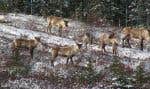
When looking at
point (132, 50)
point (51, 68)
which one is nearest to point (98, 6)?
point (132, 50)

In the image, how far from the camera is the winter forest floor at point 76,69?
31797 mm

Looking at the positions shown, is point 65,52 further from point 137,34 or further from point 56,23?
point 56,23

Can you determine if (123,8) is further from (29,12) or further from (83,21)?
(29,12)

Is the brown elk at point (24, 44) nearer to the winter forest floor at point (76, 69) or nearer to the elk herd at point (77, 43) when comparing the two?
the elk herd at point (77, 43)

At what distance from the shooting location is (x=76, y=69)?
111ft

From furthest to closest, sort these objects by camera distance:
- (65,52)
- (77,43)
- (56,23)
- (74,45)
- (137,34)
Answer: (56,23) → (137,34) → (77,43) → (74,45) → (65,52)

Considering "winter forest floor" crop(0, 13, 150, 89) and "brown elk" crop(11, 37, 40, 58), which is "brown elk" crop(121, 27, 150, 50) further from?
"brown elk" crop(11, 37, 40, 58)

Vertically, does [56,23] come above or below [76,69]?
above

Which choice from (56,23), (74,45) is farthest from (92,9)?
(74,45)

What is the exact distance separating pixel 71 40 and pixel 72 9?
42.2 ft

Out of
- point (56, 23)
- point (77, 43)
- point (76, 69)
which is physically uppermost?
point (56, 23)

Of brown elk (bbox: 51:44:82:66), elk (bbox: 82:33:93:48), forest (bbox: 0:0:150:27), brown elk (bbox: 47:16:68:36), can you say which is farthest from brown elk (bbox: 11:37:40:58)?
forest (bbox: 0:0:150:27)

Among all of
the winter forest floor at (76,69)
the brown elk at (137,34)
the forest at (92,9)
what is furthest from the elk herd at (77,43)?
the forest at (92,9)

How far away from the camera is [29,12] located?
176 feet
